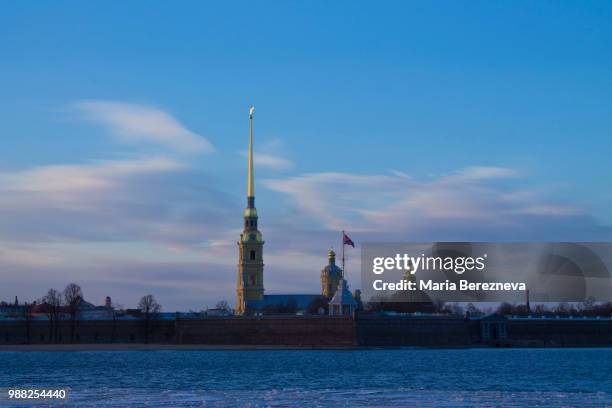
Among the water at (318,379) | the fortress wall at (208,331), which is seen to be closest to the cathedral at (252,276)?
the fortress wall at (208,331)

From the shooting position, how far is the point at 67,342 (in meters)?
129

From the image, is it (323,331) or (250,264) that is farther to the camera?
(250,264)

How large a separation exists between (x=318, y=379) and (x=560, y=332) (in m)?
71.8

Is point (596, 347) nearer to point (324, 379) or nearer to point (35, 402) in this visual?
point (324, 379)

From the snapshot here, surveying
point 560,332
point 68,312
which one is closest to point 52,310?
point 68,312

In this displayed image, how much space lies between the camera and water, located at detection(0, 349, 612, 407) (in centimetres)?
5181

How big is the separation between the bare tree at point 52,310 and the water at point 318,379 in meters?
22.3

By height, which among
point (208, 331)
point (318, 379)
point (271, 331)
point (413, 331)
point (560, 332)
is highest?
point (208, 331)

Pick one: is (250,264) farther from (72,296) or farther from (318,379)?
(318,379)

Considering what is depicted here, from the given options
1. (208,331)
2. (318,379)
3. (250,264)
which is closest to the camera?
(318,379)

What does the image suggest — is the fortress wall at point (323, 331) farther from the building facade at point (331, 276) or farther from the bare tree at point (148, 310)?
the building facade at point (331, 276)

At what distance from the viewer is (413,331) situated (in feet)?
409

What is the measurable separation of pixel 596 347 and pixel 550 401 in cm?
8569

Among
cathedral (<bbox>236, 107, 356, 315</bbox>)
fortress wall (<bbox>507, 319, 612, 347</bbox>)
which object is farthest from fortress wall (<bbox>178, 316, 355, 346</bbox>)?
cathedral (<bbox>236, 107, 356, 315</bbox>)
